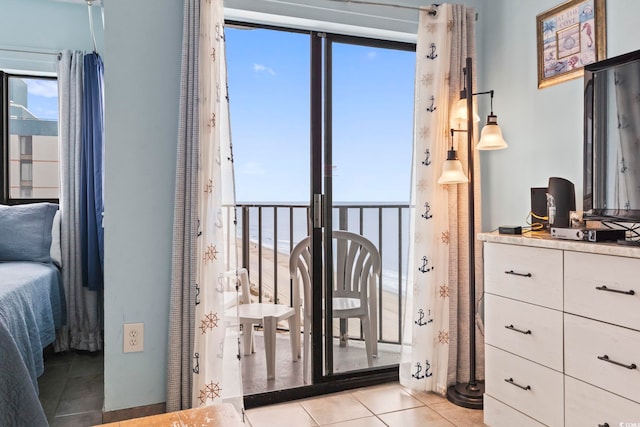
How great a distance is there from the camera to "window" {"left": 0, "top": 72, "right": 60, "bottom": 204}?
322 cm

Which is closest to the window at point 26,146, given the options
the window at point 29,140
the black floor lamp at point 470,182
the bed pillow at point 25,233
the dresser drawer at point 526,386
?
the window at point 29,140

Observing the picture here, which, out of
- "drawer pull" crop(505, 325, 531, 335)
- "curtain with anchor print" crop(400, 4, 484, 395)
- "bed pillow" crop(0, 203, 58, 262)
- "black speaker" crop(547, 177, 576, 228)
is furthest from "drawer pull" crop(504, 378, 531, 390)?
"bed pillow" crop(0, 203, 58, 262)

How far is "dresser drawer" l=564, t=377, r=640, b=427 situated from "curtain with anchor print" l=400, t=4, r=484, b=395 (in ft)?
2.90

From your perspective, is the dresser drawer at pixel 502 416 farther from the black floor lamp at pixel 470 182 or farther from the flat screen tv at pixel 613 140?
the flat screen tv at pixel 613 140

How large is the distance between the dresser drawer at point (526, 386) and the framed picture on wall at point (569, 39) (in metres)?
1.40

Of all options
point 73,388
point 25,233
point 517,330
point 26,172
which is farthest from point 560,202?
point 26,172

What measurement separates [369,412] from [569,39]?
2136 mm

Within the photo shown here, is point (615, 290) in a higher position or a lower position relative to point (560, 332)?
higher

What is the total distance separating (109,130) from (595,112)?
216 cm

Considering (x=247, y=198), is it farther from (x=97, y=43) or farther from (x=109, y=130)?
(x=97, y=43)

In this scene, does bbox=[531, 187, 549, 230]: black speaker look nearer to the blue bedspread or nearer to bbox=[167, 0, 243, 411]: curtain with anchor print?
bbox=[167, 0, 243, 411]: curtain with anchor print

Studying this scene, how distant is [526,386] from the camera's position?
6.28ft

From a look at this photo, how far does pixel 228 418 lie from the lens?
1065mm

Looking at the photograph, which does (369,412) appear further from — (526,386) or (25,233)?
(25,233)
